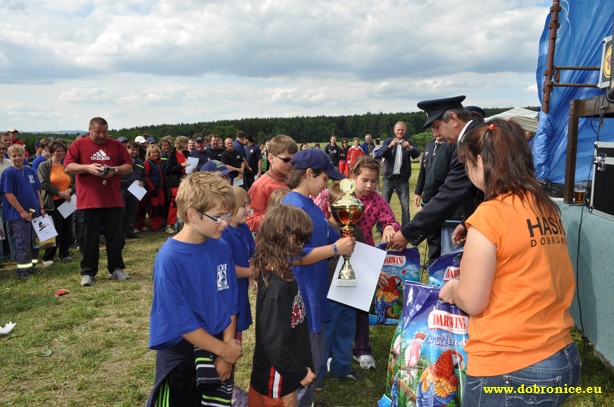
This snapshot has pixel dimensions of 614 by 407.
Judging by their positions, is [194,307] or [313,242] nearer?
[194,307]

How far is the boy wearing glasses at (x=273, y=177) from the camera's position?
12.3ft

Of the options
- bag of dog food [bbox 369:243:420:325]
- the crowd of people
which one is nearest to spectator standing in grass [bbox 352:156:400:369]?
the crowd of people

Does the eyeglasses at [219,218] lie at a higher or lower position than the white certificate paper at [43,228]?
higher

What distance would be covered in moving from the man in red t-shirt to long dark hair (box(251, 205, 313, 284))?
423 cm

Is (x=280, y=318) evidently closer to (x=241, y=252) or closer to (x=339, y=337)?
(x=241, y=252)

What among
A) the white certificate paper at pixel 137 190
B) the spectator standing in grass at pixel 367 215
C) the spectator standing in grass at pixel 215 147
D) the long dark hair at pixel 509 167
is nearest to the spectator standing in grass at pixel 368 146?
the spectator standing in grass at pixel 215 147

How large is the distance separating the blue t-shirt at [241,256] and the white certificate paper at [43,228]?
5.30 metres

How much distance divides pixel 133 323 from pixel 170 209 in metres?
5.96

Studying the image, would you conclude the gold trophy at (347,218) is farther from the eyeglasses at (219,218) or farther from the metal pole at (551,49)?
the metal pole at (551,49)

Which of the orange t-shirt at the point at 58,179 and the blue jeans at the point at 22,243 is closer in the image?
the blue jeans at the point at 22,243

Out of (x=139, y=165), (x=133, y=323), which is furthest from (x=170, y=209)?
(x=133, y=323)

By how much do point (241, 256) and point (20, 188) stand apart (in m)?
5.54

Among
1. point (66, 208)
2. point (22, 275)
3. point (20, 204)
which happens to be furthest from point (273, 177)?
point (66, 208)

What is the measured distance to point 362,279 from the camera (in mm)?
3064
